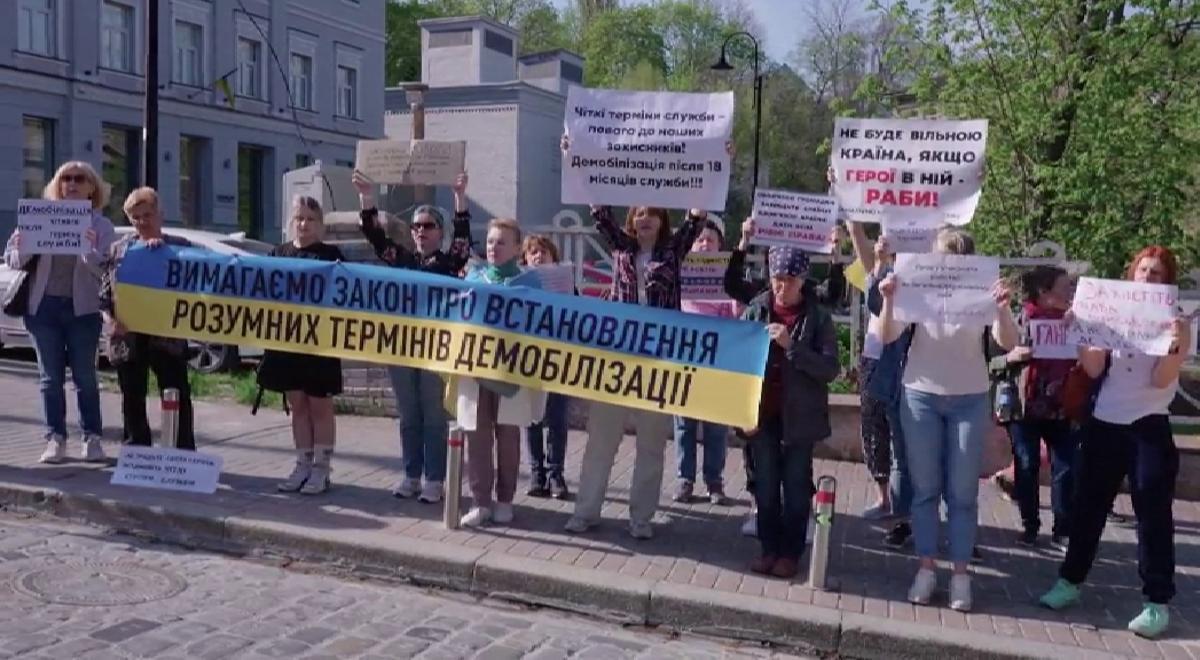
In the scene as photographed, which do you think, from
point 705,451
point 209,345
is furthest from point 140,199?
point 209,345

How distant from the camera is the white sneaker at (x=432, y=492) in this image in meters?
7.71

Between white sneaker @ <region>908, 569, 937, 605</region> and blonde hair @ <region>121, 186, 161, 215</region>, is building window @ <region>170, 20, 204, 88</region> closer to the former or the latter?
blonde hair @ <region>121, 186, 161, 215</region>

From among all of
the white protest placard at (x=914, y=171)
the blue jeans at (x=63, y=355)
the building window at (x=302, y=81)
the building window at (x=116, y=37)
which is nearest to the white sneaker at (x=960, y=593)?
the white protest placard at (x=914, y=171)

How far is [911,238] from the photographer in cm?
651

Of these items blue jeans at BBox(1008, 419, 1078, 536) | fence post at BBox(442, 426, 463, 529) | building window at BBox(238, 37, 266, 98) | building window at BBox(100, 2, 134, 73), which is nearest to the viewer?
fence post at BBox(442, 426, 463, 529)

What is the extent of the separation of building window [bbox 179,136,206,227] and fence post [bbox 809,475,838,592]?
31.3 m

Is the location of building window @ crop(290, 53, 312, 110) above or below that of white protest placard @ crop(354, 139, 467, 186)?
above

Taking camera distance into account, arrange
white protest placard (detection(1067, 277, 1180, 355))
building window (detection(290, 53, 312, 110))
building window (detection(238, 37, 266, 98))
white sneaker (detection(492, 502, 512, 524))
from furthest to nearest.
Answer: building window (detection(290, 53, 312, 110))
building window (detection(238, 37, 266, 98))
white sneaker (detection(492, 502, 512, 524))
white protest placard (detection(1067, 277, 1180, 355))

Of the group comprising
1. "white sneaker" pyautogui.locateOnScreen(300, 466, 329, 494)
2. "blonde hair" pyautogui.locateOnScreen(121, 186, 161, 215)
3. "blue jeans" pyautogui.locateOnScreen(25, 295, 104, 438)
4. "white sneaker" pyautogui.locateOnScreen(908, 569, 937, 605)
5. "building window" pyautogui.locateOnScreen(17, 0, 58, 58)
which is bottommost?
"white sneaker" pyautogui.locateOnScreen(908, 569, 937, 605)

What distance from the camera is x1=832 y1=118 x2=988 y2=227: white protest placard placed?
256 inches

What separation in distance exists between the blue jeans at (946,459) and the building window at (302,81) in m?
34.9

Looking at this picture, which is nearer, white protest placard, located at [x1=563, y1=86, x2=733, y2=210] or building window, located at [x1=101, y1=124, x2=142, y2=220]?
white protest placard, located at [x1=563, y1=86, x2=733, y2=210]

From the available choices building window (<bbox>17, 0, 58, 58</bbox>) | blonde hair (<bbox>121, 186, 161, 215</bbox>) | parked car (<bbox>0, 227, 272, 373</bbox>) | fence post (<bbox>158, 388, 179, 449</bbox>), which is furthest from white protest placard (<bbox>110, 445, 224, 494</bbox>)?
building window (<bbox>17, 0, 58, 58</bbox>)

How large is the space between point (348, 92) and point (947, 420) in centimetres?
3780
